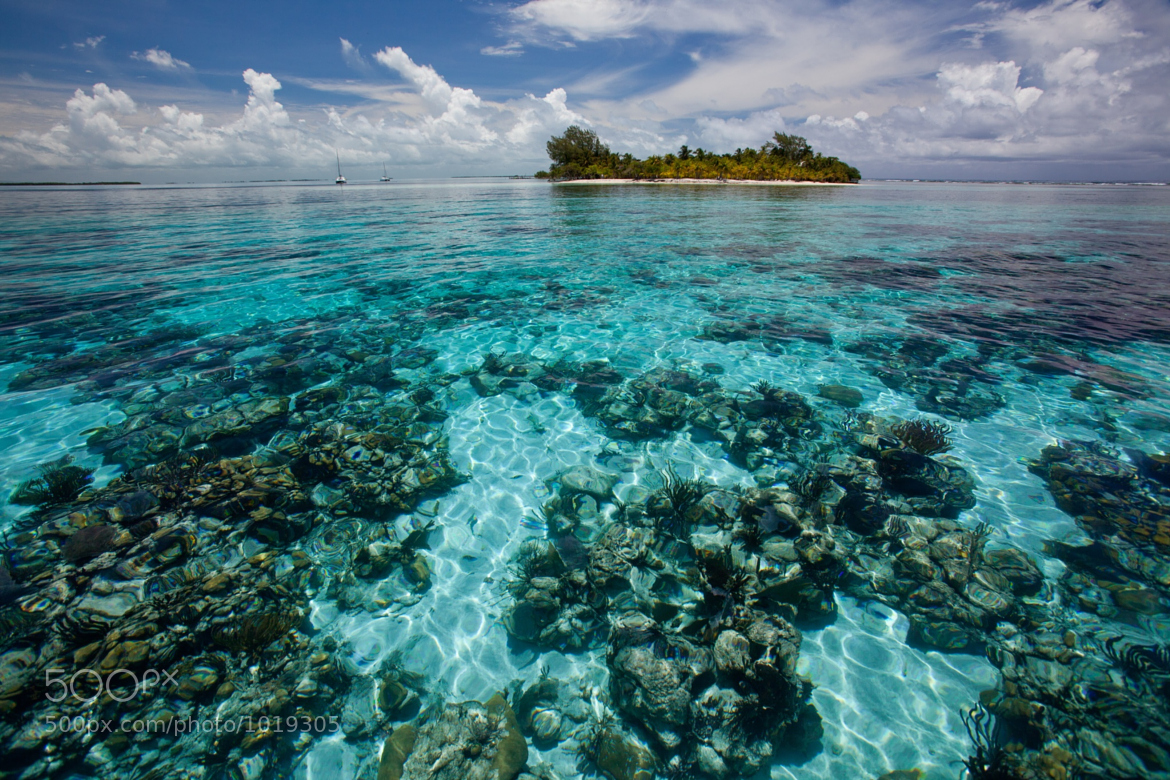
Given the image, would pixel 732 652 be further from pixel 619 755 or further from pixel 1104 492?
pixel 1104 492

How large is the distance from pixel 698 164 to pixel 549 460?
115437 mm

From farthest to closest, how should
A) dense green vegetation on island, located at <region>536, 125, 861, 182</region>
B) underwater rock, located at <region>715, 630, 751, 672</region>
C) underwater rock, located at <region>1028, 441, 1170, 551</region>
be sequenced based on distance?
dense green vegetation on island, located at <region>536, 125, 861, 182</region>
underwater rock, located at <region>1028, 441, 1170, 551</region>
underwater rock, located at <region>715, 630, 751, 672</region>

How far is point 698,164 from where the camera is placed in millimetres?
105000

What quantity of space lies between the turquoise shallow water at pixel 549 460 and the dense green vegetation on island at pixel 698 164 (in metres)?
97.3

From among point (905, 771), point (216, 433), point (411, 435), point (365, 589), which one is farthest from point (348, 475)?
point (905, 771)

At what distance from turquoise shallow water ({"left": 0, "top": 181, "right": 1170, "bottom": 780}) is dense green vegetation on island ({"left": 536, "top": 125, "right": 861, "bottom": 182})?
97252 millimetres

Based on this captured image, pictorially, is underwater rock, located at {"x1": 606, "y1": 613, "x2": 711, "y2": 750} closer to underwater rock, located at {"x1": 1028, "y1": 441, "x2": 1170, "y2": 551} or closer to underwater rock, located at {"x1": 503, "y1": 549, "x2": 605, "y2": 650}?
underwater rock, located at {"x1": 503, "y1": 549, "x2": 605, "y2": 650}

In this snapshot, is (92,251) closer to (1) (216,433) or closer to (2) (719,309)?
(1) (216,433)

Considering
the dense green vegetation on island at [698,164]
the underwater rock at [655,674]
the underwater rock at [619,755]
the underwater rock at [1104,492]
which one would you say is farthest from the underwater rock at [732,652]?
the dense green vegetation on island at [698,164]

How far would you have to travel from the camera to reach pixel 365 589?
4.32m

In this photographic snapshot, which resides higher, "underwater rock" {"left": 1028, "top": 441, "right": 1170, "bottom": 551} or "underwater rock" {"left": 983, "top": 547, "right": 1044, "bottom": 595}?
"underwater rock" {"left": 1028, "top": 441, "right": 1170, "bottom": 551}

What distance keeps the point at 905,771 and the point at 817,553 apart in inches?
66.8

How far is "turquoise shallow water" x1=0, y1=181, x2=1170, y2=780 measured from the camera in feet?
10.9

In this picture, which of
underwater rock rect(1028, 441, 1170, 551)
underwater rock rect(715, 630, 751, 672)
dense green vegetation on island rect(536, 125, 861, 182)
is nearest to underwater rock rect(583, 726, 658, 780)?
underwater rock rect(715, 630, 751, 672)
